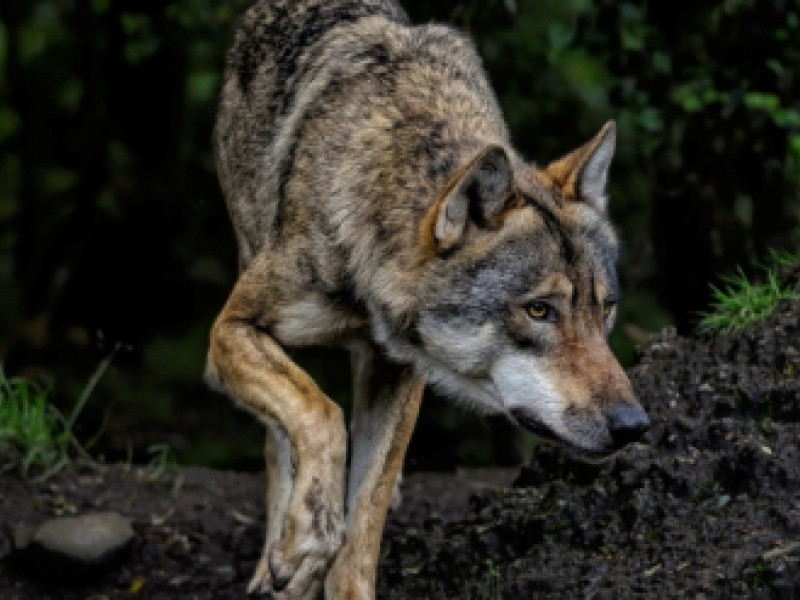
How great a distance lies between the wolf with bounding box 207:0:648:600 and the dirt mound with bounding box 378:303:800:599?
0.45 metres

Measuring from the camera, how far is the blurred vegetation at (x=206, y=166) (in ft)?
25.9

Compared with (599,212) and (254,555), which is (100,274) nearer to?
(254,555)

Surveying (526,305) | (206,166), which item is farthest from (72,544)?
(206,166)

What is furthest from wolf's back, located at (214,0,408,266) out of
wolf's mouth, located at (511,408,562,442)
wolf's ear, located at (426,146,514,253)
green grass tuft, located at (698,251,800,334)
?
green grass tuft, located at (698,251,800,334)

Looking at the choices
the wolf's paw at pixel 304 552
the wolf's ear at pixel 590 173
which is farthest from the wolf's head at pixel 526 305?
the wolf's paw at pixel 304 552

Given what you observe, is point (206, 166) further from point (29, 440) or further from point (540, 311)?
point (540, 311)

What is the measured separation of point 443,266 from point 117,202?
7.93m

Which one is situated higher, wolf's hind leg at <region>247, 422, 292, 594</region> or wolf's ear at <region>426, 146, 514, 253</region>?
wolf's ear at <region>426, 146, 514, 253</region>

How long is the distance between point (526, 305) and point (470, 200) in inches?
15.7

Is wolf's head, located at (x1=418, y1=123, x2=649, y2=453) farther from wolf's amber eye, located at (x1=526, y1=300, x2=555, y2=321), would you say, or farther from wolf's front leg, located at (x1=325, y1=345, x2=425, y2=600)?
wolf's front leg, located at (x1=325, y1=345, x2=425, y2=600)

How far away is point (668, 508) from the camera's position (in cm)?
502

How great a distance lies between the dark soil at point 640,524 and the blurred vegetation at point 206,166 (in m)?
1.34

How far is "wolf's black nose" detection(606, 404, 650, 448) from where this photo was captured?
4.54 metres

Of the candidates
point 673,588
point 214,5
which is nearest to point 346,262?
point 673,588
